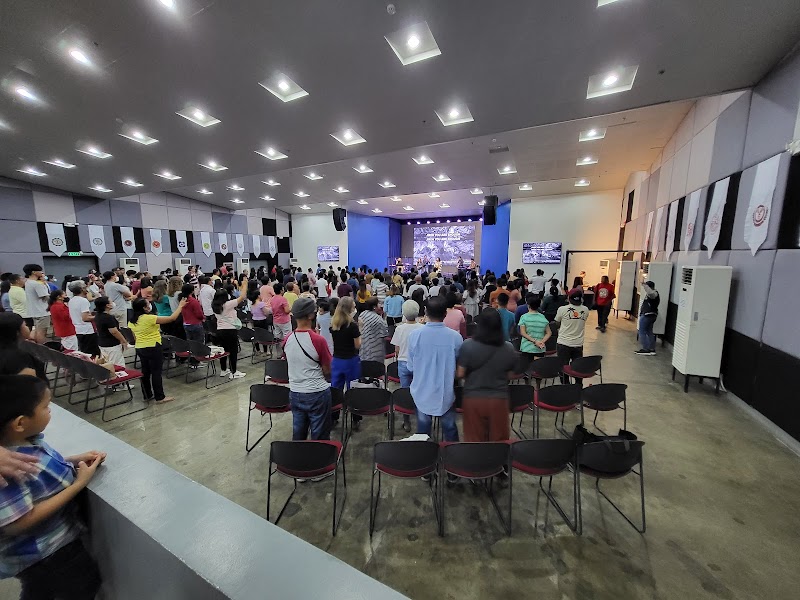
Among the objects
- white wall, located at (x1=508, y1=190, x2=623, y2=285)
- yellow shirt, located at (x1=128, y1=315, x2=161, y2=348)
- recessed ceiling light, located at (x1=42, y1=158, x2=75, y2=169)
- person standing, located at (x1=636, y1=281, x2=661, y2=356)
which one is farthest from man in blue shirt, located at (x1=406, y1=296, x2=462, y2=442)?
white wall, located at (x1=508, y1=190, x2=623, y2=285)

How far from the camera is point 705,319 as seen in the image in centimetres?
→ 476

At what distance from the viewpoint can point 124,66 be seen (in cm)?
453

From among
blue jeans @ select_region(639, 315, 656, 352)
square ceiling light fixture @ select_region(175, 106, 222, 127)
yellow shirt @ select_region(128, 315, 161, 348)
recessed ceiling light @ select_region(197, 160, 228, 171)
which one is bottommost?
blue jeans @ select_region(639, 315, 656, 352)

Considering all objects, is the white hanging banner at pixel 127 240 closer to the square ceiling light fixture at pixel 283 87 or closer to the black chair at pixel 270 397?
the square ceiling light fixture at pixel 283 87

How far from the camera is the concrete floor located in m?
2.04

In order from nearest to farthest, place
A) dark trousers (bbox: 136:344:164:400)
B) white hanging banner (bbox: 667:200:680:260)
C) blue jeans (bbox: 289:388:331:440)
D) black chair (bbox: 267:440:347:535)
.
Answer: black chair (bbox: 267:440:347:535) < blue jeans (bbox: 289:388:331:440) < dark trousers (bbox: 136:344:164:400) < white hanging banner (bbox: 667:200:680:260)

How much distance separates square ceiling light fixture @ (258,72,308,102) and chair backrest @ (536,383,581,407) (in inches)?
215

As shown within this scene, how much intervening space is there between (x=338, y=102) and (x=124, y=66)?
3.00m

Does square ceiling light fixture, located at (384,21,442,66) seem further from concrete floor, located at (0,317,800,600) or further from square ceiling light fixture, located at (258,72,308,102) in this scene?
concrete floor, located at (0,317,800,600)

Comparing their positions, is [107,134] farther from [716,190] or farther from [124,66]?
[716,190]

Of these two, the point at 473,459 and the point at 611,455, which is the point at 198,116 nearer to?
the point at 473,459

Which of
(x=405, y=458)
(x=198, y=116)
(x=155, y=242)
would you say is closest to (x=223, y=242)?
(x=155, y=242)

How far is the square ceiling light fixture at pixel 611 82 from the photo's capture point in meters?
4.53

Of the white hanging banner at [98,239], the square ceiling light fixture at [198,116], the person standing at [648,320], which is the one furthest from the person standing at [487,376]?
the white hanging banner at [98,239]
